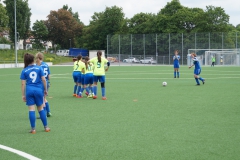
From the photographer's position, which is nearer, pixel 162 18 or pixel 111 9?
pixel 162 18

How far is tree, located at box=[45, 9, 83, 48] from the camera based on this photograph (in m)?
104

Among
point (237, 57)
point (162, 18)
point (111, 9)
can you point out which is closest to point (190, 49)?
point (237, 57)

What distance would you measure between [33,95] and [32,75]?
44 centimetres

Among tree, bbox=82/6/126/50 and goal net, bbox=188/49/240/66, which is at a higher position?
tree, bbox=82/6/126/50

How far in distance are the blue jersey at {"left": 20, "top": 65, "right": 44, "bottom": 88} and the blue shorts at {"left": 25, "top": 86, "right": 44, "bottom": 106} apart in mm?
92

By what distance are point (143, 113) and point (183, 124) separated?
6.86ft

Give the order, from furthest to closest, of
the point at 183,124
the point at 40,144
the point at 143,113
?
the point at 143,113 → the point at 183,124 → the point at 40,144

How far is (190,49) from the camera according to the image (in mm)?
61500

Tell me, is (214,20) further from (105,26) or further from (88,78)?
(88,78)

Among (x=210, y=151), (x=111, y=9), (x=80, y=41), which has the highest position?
(x=111, y=9)

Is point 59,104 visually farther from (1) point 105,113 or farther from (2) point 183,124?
(2) point 183,124

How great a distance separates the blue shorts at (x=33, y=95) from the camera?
8461 mm

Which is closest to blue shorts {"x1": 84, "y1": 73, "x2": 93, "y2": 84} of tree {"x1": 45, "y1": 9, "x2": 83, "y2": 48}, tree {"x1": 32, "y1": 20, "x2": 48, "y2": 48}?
tree {"x1": 32, "y1": 20, "x2": 48, "y2": 48}

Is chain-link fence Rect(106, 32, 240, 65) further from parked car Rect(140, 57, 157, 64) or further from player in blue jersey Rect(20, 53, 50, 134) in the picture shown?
player in blue jersey Rect(20, 53, 50, 134)
